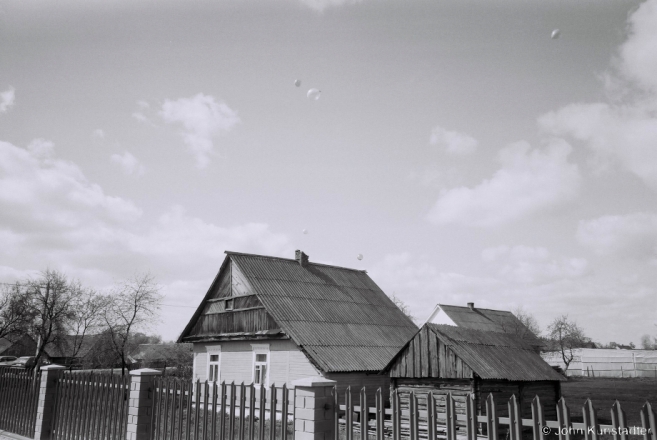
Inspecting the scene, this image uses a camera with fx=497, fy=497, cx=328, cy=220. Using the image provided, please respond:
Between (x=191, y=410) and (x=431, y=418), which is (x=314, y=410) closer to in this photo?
(x=431, y=418)

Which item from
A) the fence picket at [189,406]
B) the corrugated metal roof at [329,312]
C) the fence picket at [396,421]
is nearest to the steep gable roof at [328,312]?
the corrugated metal roof at [329,312]

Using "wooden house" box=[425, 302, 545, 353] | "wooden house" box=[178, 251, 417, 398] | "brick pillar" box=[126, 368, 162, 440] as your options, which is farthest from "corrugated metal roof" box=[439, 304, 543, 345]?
"brick pillar" box=[126, 368, 162, 440]

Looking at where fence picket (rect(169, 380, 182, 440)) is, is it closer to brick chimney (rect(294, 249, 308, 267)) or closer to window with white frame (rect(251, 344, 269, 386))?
window with white frame (rect(251, 344, 269, 386))

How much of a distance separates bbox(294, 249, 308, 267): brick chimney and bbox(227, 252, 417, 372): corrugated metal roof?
24cm

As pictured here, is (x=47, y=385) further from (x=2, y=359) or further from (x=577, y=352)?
(x=577, y=352)

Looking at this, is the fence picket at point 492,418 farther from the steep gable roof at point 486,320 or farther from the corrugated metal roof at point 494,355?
the steep gable roof at point 486,320

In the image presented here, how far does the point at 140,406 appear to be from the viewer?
8203 mm

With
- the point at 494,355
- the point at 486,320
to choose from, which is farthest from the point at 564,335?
the point at 494,355

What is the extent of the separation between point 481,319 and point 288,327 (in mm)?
25531

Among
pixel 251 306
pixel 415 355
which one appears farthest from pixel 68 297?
A: pixel 415 355

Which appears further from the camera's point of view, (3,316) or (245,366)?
(3,316)

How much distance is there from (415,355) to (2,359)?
58200 mm

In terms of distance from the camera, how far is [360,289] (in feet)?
89.7

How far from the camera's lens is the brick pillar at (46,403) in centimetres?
1020
